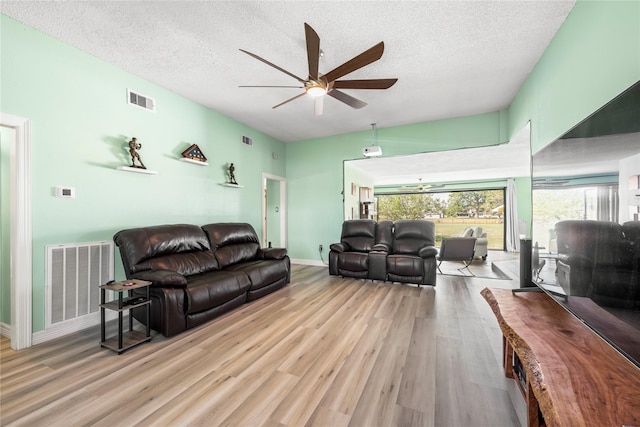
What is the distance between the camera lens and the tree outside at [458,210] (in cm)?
896

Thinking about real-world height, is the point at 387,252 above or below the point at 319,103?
below

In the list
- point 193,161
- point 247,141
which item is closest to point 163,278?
point 193,161

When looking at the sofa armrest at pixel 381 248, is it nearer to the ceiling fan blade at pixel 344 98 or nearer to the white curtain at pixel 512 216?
the ceiling fan blade at pixel 344 98

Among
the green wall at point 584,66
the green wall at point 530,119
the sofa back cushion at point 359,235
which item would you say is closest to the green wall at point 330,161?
the green wall at point 530,119

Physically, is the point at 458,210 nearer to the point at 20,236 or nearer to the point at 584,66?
the point at 584,66

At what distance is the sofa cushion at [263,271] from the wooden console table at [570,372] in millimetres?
2573

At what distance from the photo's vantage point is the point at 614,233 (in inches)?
39.0

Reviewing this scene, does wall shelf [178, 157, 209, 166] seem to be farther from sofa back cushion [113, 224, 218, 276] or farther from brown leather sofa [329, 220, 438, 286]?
brown leather sofa [329, 220, 438, 286]

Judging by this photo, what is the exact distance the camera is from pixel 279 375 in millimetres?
1802

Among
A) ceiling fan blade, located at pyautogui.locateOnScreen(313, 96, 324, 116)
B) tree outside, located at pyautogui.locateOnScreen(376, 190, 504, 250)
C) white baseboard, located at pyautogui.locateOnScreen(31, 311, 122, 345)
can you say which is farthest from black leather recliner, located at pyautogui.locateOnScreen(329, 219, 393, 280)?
tree outside, located at pyautogui.locateOnScreen(376, 190, 504, 250)

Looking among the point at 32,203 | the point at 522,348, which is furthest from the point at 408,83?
the point at 32,203

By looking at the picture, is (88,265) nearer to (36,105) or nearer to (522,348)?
(36,105)

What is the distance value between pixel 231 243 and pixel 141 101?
86.1 inches

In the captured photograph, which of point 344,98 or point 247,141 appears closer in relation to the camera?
point 344,98
